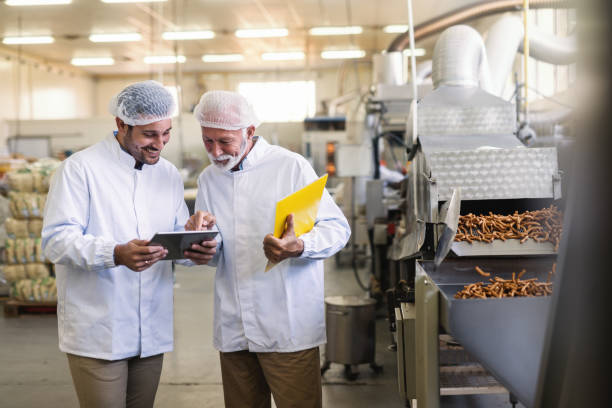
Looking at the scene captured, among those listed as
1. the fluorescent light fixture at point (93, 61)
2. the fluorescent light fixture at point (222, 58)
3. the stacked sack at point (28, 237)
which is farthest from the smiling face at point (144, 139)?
the fluorescent light fixture at point (93, 61)

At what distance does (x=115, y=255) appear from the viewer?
167cm

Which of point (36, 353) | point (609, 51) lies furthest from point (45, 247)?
point (36, 353)

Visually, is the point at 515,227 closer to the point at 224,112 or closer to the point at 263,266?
the point at 263,266

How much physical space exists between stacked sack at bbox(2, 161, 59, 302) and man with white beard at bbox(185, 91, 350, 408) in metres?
3.64

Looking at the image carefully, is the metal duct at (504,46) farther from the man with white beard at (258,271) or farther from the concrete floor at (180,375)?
the man with white beard at (258,271)

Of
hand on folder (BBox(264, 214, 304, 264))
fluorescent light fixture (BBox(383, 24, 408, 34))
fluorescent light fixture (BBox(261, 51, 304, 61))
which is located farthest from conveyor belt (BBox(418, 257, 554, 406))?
fluorescent light fixture (BBox(261, 51, 304, 61))

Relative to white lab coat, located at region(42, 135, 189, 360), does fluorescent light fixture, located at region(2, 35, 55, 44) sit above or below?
above

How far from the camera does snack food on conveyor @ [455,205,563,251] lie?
1923 mm

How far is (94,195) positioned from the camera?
5.82 ft

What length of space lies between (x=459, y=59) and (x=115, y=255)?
77.2 inches

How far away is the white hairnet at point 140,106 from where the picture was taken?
1798 millimetres

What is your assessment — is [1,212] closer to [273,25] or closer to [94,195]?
[94,195]

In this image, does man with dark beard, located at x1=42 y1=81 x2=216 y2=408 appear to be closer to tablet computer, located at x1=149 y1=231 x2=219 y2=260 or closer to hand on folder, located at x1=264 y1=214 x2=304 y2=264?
tablet computer, located at x1=149 y1=231 x2=219 y2=260

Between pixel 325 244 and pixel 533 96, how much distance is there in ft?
21.8
